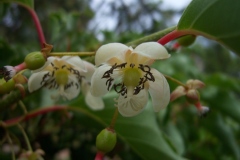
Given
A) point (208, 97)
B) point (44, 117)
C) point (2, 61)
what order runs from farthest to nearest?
1. point (208, 97)
2. point (44, 117)
3. point (2, 61)

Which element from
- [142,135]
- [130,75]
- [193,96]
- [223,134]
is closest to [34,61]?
[130,75]

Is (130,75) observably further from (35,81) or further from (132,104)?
(35,81)

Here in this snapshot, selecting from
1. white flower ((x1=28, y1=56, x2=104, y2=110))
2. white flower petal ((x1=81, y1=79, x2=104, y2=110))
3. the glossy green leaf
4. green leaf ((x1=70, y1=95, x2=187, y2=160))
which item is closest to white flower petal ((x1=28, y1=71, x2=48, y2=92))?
white flower ((x1=28, y1=56, x2=104, y2=110))

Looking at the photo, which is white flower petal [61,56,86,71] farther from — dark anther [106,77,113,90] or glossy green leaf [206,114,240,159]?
glossy green leaf [206,114,240,159]

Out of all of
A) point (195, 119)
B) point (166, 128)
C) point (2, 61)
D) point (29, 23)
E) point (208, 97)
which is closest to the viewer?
point (2, 61)

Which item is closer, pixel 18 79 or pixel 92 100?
pixel 18 79

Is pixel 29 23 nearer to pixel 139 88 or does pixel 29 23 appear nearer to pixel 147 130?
pixel 147 130

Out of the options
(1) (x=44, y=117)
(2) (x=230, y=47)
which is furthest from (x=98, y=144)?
(1) (x=44, y=117)

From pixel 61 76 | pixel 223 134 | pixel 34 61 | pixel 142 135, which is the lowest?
pixel 223 134
